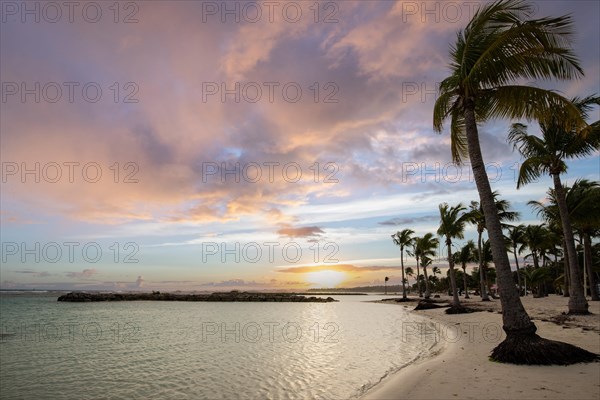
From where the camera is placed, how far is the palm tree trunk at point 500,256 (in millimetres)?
10438

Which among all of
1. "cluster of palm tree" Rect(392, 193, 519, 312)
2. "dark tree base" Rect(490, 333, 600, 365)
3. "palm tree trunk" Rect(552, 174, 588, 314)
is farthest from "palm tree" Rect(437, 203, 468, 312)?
"dark tree base" Rect(490, 333, 600, 365)

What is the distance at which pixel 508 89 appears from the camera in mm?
12242

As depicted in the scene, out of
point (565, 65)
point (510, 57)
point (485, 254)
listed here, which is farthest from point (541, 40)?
point (485, 254)

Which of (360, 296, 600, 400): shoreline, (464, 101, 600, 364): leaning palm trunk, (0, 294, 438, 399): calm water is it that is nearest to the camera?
(360, 296, 600, 400): shoreline

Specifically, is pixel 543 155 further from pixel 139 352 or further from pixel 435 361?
pixel 139 352

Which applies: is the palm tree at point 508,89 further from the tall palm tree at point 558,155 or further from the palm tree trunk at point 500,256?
the tall palm tree at point 558,155

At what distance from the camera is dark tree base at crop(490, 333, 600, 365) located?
31.1ft

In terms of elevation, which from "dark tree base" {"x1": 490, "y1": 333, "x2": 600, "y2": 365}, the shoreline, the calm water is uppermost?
"dark tree base" {"x1": 490, "y1": 333, "x2": 600, "y2": 365}

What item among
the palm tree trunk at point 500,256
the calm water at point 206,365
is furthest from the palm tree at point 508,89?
the calm water at point 206,365

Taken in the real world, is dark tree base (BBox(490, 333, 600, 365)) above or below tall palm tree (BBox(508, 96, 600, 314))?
below

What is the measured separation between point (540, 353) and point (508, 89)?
8.55 meters

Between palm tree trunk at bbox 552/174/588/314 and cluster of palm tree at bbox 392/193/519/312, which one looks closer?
palm tree trunk at bbox 552/174/588/314

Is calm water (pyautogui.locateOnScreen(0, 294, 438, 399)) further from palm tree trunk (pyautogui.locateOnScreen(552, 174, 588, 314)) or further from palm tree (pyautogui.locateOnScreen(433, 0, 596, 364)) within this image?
palm tree trunk (pyautogui.locateOnScreen(552, 174, 588, 314))

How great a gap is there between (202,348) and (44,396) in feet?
27.3
